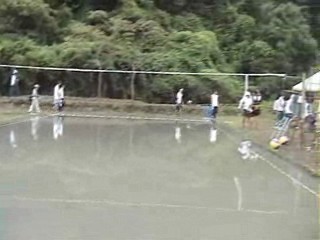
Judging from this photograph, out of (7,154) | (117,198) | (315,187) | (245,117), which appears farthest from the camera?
(245,117)

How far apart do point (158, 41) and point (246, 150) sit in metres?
21.3

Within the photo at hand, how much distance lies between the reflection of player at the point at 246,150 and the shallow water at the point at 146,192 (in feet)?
0.27

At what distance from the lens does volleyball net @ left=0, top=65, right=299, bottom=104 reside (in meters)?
37.6

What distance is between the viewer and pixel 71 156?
1677 centimetres

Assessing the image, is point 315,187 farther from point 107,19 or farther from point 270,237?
point 107,19

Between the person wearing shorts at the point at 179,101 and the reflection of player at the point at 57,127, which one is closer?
the reflection of player at the point at 57,127

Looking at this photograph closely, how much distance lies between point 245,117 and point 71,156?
41.1ft

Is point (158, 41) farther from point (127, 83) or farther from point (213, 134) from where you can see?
point (213, 134)

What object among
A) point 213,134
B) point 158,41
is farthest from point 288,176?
point 158,41

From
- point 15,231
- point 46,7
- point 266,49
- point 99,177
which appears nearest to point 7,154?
point 99,177

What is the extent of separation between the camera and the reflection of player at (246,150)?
713 inches

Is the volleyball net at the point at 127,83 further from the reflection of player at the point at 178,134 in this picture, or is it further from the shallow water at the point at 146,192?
the shallow water at the point at 146,192

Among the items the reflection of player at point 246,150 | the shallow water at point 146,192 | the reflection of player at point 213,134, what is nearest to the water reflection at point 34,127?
the shallow water at point 146,192

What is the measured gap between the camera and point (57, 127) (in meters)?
25.8
